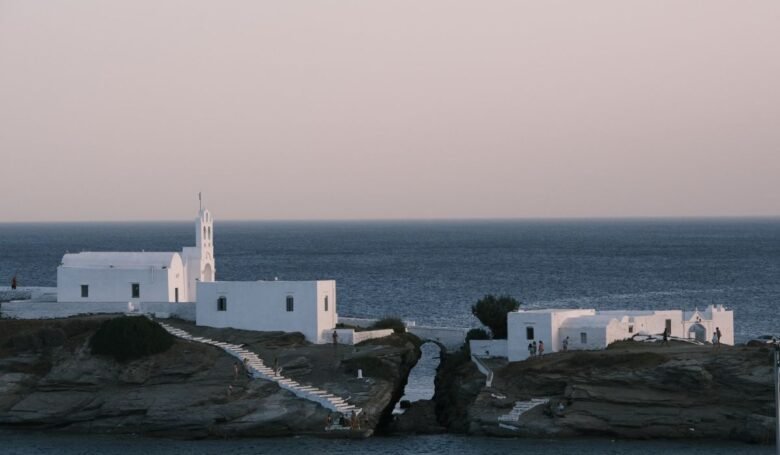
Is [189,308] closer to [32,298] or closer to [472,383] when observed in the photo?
[32,298]

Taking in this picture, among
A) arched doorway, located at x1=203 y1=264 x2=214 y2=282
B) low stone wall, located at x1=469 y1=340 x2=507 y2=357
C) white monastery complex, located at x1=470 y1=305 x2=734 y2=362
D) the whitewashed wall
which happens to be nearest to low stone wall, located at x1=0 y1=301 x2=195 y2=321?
arched doorway, located at x1=203 y1=264 x2=214 y2=282

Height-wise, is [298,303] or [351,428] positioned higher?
[298,303]

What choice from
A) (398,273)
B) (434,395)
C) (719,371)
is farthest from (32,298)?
(398,273)

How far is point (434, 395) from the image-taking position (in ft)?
241

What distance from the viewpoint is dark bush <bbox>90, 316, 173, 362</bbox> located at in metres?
69.6

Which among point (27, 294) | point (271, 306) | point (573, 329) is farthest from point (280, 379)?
point (27, 294)

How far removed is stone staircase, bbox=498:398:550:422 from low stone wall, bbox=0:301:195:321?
2161cm

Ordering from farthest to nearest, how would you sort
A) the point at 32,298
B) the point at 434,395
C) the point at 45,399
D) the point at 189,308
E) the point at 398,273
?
the point at 398,273 < the point at 32,298 < the point at 189,308 < the point at 434,395 < the point at 45,399

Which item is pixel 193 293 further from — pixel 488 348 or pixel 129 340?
pixel 488 348

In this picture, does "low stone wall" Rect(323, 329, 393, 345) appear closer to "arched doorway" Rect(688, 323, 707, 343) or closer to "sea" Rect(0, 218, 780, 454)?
"sea" Rect(0, 218, 780, 454)

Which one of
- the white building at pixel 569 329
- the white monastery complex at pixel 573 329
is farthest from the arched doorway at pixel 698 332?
the white building at pixel 569 329

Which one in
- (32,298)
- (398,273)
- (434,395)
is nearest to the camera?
(434,395)

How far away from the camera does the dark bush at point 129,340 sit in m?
69.6

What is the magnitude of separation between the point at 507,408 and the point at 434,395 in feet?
31.7
